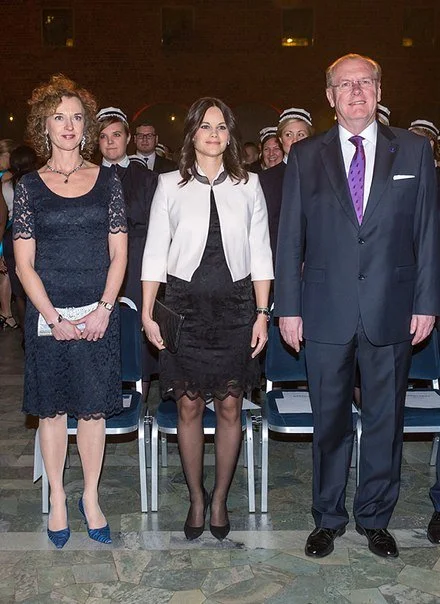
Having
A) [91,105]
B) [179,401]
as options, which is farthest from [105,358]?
[91,105]

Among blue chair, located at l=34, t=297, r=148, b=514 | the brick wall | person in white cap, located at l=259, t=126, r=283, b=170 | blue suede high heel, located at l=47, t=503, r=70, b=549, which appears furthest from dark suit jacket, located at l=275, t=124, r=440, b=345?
the brick wall

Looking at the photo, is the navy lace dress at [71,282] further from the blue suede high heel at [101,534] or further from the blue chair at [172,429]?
the blue suede high heel at [101,534]

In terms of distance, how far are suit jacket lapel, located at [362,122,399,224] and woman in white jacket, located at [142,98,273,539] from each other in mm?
479

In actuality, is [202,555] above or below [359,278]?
below

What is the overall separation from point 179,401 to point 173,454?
3.86 feet

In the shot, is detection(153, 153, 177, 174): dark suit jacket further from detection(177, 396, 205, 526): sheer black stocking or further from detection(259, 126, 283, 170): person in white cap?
detection(177, 396, 205, 526): sheer black stocking

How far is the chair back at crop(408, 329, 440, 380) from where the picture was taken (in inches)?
155

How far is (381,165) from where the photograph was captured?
3061 mm

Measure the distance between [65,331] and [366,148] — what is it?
136 cm

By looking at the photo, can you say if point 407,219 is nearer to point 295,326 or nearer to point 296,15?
point 295,326

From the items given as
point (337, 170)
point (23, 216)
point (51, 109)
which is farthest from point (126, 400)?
point (337, 170)

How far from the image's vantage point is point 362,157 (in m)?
3.10

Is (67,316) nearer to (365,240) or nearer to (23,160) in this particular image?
(365,240)

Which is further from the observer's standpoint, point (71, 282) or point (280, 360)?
point (280, 360)
